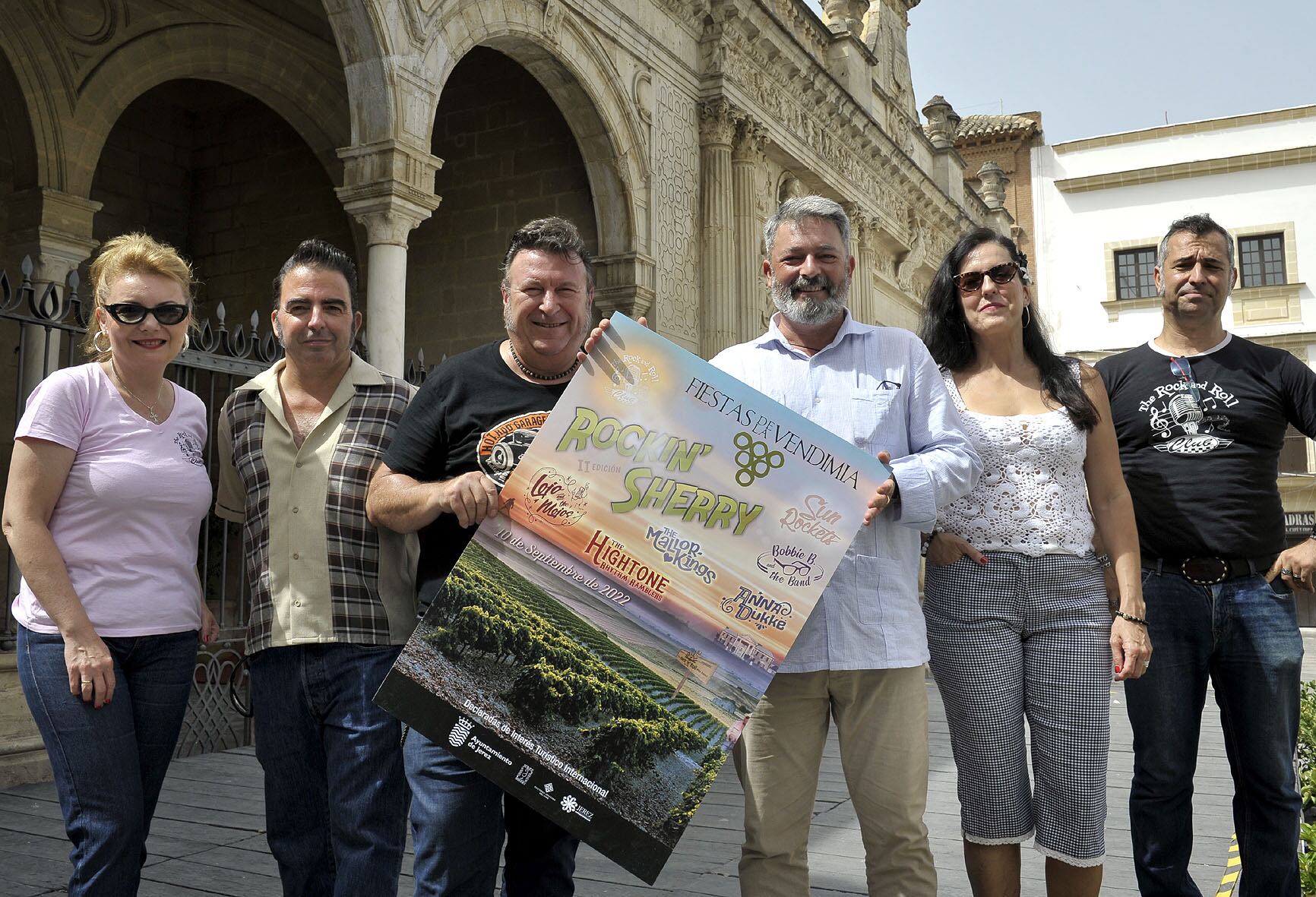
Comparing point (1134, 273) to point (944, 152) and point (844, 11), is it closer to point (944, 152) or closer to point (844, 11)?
point (944, 152)

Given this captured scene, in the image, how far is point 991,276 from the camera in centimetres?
295

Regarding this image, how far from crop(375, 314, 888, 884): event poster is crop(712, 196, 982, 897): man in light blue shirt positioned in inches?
7.3

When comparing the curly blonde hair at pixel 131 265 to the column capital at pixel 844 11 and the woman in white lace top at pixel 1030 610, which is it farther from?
the column capital at pixel 844 11

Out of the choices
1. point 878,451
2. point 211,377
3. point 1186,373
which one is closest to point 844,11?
point 211,377

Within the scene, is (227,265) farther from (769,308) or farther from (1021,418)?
(1021,418)

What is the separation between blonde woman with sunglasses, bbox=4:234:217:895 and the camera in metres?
2.38

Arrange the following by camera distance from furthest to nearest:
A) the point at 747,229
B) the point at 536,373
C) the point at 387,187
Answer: the point at 747,229, the point at 387,187, the point at 536,373

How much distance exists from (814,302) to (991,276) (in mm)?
601

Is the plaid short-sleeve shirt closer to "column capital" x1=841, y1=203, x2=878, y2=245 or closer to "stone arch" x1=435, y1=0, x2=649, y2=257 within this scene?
"stone arch" x1=435, y1=0, x2=649, y2=257

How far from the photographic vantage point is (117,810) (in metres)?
2.37

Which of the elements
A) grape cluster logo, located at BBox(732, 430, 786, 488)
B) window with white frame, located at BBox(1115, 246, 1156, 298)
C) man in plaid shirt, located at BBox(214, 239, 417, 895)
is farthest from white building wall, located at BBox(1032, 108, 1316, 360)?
man in plaid shirt, located at BBox(214, 239, 417, 895)

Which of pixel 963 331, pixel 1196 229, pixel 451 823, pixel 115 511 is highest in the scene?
pixel 1196 229

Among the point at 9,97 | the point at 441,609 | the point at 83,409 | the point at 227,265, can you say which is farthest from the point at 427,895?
the point at 227,265

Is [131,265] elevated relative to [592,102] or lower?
lower
